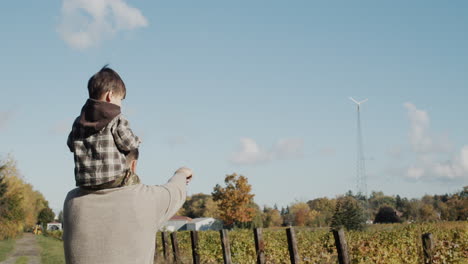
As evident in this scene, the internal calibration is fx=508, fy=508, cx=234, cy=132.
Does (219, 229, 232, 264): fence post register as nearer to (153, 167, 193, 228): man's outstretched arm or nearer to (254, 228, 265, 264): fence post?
(254, 228, 265, 264): fence post

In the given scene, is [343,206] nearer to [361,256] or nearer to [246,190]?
[361,256]

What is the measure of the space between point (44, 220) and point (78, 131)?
138 metres

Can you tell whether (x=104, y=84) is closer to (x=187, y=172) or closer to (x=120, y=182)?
(x=120, y=182)

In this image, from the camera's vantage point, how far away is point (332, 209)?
63375 millimetres

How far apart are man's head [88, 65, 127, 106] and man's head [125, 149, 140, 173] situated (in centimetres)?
22

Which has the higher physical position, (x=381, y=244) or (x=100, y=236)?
(x=100, y=236)

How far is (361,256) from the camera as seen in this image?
10.7 metres

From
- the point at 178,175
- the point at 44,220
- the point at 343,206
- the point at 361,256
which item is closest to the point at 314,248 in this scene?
the point at 361,256

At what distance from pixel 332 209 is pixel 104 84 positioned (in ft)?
208

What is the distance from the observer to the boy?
77.2 inches

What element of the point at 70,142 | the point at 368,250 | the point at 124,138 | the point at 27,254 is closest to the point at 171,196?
the point at 124,138

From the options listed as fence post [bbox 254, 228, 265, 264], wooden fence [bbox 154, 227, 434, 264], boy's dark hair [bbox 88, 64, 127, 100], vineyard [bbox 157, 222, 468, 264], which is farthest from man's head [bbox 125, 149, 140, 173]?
fence post [bbox 254, 228, 265, 264]

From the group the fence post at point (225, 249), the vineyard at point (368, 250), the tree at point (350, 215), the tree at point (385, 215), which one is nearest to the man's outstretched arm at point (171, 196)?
the vineyard at point (368, 250)

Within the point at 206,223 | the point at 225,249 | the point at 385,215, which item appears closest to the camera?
the point at 225,249
